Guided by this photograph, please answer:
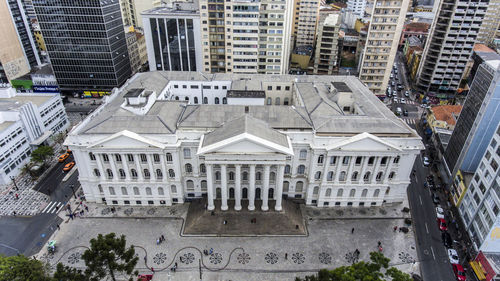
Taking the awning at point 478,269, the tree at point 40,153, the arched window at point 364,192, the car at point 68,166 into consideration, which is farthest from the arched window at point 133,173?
the awning at point 478,269

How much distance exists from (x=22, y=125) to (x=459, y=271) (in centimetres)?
10275

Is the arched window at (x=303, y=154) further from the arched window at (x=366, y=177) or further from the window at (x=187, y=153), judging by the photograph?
the window at (x=187, y=153)

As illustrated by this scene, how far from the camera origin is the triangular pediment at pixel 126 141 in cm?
5675

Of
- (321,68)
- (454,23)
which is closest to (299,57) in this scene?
(321,68)

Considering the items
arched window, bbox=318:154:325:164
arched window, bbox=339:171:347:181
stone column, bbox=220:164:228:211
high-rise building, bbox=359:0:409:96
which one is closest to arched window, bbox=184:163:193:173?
stone column, bbox=220:164:228:211

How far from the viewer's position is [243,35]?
99.1 metres

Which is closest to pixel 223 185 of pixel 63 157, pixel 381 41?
pixel 63 157

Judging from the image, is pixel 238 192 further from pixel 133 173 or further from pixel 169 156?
pixel 133 173

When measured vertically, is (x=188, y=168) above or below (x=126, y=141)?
below

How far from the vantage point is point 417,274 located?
174 ft

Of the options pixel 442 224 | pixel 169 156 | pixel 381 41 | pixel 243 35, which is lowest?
pixel 442 224

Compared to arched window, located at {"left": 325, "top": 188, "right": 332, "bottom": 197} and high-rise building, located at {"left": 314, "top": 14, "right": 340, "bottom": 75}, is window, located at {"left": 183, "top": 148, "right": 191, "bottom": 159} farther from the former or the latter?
high-rise building, located at {"left": 314, "top": 14, "right": 340, "bottom": 75}

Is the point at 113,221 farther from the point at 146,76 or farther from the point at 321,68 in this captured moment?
the point at 321,68

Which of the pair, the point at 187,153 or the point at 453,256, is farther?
the point at 187,153
